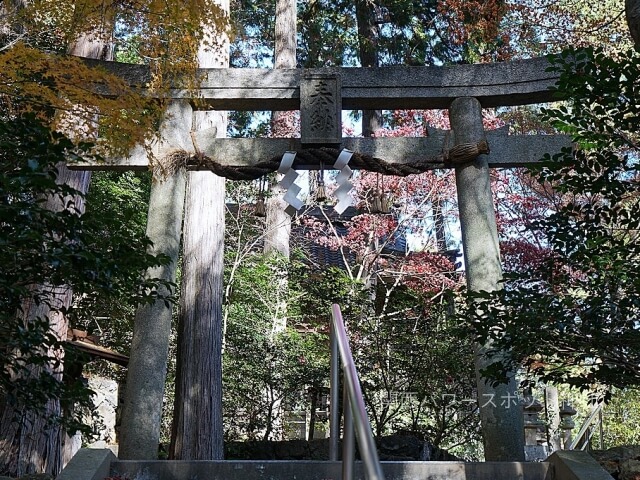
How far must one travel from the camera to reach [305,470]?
165 inches

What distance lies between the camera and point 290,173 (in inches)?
238

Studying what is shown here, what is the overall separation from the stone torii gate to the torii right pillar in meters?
0.01

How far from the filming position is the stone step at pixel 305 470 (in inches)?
163

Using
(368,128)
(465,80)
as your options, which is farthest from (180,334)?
(368,128)

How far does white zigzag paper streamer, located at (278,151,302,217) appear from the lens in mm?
5984

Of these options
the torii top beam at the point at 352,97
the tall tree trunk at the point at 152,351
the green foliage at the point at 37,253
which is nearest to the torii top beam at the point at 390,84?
the torii top beam at the point at 352,97

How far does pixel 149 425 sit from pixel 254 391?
3691 millimetres

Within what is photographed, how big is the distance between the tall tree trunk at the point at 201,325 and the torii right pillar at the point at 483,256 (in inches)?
89.5

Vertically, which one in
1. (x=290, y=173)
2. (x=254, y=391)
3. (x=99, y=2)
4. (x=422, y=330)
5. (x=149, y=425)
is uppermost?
(x=99, y=2)

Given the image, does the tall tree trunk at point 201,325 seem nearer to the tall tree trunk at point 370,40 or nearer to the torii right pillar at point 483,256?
the torii right pillar at point 483,256

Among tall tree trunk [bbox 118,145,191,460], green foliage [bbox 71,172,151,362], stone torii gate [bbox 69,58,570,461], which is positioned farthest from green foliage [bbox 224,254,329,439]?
stone torii gate [bbox 69,58,570,461]

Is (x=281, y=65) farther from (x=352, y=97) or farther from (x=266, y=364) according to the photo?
(x=352, y=97)

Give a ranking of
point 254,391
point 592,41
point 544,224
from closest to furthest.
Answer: point 544,224
point 254,391
point 592,41

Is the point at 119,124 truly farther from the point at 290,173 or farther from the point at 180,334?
the point at 180,334
